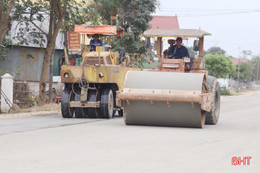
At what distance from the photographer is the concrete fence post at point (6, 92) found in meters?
19.6

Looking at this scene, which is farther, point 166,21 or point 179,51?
point 166,21

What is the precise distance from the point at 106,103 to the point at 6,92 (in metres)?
4.74

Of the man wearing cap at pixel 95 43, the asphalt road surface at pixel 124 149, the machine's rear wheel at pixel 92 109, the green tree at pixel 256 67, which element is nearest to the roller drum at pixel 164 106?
the asphalt road surface at pixel 124 149

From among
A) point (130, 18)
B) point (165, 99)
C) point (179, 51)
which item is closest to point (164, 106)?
point (165, 99)

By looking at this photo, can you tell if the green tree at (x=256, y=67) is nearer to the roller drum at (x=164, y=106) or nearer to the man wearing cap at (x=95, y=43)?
the man wearing cap at (x=95, y=43)

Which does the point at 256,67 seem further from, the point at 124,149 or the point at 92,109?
the point at 124,149

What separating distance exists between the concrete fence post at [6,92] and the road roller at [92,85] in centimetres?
311

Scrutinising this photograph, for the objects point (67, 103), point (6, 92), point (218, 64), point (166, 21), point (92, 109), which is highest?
point (166, 21)

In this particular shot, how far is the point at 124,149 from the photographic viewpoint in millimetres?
9289

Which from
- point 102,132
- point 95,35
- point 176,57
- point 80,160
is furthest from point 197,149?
point 95,35

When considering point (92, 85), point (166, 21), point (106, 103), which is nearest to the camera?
point (106, 103)

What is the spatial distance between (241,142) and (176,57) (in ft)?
18.3

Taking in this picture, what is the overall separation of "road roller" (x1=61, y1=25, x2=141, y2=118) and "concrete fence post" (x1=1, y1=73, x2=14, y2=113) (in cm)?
311

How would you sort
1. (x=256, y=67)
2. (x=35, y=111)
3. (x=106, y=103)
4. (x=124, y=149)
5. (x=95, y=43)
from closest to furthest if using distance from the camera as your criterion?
(x=124, y=149), (x=106, y=103), (x=95, y=43), (x=35, y=111), (x=256, y=67)
